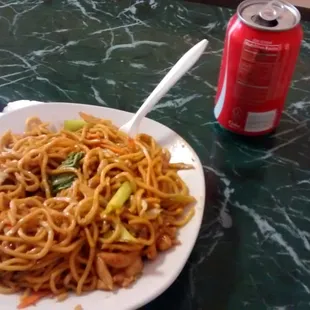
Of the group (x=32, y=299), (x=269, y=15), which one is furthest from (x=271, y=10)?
(x=32, y=299)

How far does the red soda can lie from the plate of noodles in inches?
5.6

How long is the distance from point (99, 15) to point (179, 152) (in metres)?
0.57

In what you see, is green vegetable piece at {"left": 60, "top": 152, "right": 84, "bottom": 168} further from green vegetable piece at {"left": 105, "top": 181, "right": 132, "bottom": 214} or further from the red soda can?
the red soda can

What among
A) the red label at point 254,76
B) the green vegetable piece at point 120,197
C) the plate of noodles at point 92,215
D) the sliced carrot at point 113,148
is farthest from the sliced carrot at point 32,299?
the red label at point 254,76

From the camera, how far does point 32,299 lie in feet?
2.39

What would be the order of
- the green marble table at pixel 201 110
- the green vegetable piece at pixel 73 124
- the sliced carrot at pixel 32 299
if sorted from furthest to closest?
the green vegetable piece at pixel 73 124 → the green marble table at pixel 201 110 → the sliced carrot at pixel 32 299

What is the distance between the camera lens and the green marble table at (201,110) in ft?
2.74

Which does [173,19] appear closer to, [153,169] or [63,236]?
[153,169]

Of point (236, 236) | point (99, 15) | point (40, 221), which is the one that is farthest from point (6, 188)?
point (99, 15)

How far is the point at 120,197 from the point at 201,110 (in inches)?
15.2

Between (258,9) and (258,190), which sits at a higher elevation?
Result: (258,9)

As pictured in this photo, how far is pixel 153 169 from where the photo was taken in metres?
0.88

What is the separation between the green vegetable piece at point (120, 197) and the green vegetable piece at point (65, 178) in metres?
0.07

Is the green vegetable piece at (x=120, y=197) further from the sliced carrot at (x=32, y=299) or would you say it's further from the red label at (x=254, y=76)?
the red label at (x=254, y=76)
